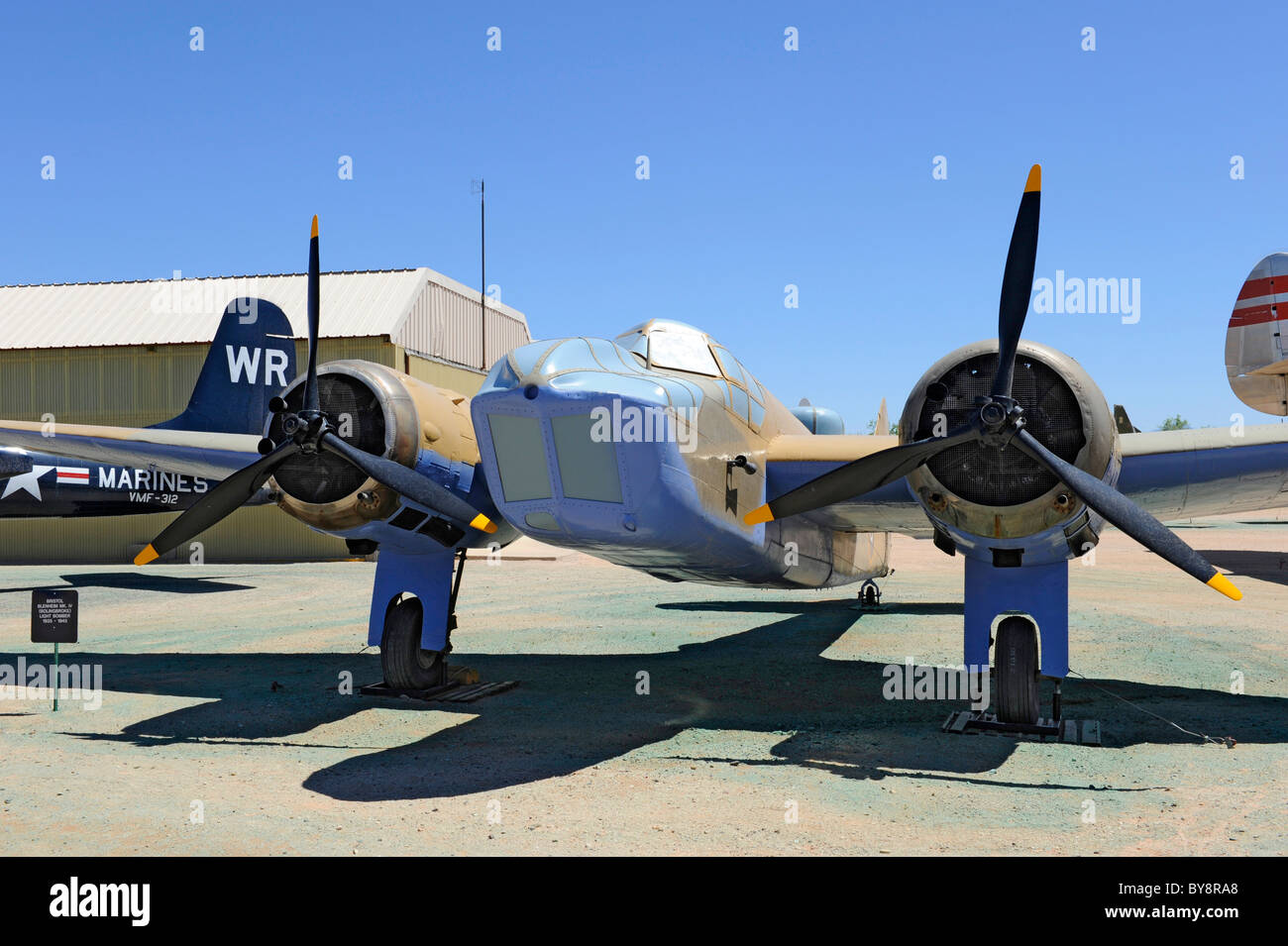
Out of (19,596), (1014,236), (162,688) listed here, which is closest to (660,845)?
(1014,236)

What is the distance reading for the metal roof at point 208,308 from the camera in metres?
40.7

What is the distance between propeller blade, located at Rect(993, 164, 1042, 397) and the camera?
9211 millimetres

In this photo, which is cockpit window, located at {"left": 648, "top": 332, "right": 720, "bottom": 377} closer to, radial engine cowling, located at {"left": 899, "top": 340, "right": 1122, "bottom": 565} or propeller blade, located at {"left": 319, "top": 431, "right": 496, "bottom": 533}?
radial engine cowling, located at {"left": 899, "top": 340, "right": 1122, "bottom": 565}

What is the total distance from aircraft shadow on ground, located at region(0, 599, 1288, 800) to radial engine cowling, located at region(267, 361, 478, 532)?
96.2 inches

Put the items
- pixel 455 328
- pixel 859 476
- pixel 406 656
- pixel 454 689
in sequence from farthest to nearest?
pixel 455 328 → pixel 454 689 → pixel 406 656 → pixel 859 476

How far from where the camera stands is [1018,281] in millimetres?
9531

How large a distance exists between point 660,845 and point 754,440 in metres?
5.59

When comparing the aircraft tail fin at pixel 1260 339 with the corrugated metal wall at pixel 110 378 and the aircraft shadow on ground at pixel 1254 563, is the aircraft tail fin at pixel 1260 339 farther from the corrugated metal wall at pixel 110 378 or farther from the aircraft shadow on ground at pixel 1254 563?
the corrugated metal wall at pixel 110 378

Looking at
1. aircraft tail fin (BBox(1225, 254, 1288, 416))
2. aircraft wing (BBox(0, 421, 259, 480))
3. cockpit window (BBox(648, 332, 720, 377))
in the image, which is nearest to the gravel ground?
aircraft wing (BBox(0, 421, 259, 480))

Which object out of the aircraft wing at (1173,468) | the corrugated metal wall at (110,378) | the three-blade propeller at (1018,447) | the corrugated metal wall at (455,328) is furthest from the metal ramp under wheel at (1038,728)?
the corrugated metal wall at (455,328)

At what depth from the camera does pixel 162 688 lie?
43.6 ft

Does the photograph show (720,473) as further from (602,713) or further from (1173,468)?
(1173,468)

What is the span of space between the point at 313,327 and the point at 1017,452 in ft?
26.3

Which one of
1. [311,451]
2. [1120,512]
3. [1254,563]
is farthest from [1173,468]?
[1254,563]
